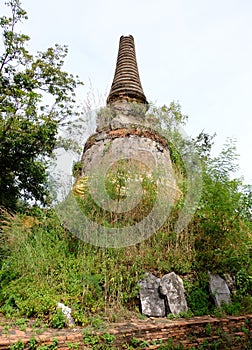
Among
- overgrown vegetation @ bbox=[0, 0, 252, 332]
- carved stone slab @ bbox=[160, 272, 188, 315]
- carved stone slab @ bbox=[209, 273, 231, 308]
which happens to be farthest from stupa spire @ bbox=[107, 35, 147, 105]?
carved stone slab @ bbox=[160, 272, 188, 315]

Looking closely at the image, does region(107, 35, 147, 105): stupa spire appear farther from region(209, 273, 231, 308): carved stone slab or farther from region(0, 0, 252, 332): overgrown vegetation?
region(209, 273, 231, 308): carved stone slab

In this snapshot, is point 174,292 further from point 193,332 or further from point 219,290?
point 219,290

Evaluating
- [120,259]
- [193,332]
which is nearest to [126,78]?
[120,259]

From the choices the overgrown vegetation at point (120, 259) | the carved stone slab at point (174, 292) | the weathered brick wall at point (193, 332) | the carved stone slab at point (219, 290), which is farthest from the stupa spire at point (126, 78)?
the weathered brick wall at point (193, 332)

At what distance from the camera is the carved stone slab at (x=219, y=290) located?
440 cm

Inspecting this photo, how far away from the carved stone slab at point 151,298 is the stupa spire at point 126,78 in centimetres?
690

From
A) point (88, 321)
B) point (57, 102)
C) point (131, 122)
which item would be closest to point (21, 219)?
point (88, 321)

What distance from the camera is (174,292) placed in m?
4.21

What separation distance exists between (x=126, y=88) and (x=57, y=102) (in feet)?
9.41

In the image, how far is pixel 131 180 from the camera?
18.6 ft

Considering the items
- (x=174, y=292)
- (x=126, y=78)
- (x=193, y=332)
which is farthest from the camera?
(x=126, y=78)

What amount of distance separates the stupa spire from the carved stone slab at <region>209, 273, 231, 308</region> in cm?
677

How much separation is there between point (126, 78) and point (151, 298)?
8166 millimetres

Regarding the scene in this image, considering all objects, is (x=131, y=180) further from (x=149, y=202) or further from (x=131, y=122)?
(x=131, y=122)
